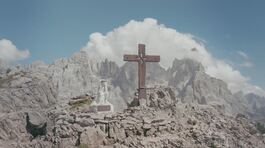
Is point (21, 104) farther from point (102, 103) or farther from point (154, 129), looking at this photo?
point (154, 129)

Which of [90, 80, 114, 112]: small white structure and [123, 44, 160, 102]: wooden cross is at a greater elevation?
[123, 44, 160, 102]: wooden cross

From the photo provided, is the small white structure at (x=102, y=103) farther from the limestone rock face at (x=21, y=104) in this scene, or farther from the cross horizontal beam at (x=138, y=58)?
the limestone rock face at (x=21, y=104)

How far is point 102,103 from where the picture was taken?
43156 millimetres

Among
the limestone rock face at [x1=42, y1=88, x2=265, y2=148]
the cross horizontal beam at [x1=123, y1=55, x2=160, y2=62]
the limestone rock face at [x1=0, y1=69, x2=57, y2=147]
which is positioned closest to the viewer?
the limestone rock face at [x1=42, y1=88, x2=265, y2=148]

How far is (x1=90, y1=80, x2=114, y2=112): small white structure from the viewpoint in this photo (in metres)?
42.1

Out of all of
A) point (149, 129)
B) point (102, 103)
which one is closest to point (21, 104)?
point (102, 103)

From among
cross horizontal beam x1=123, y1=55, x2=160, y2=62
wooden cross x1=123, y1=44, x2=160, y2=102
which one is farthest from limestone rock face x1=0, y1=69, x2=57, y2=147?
cross horizontal beam x1=123, y1=55, x2=160, y2=62

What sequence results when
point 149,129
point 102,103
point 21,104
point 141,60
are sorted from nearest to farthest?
point 149,129 → point 102,103 → point 141,60 → point 21,104

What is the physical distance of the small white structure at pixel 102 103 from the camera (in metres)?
42.1

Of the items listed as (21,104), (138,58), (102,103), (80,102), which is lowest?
(21,104)

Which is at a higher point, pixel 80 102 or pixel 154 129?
pixel 80 102

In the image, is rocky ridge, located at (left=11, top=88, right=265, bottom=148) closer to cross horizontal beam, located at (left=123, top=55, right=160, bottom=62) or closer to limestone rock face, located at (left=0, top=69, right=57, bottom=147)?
cross horizontal beam, located at (left=123, top=55, right=160, bottom=62)

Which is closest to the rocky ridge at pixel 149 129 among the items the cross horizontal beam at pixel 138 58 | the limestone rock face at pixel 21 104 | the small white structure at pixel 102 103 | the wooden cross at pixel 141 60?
the wooden cross at pixel 141 60

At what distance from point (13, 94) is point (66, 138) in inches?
882
